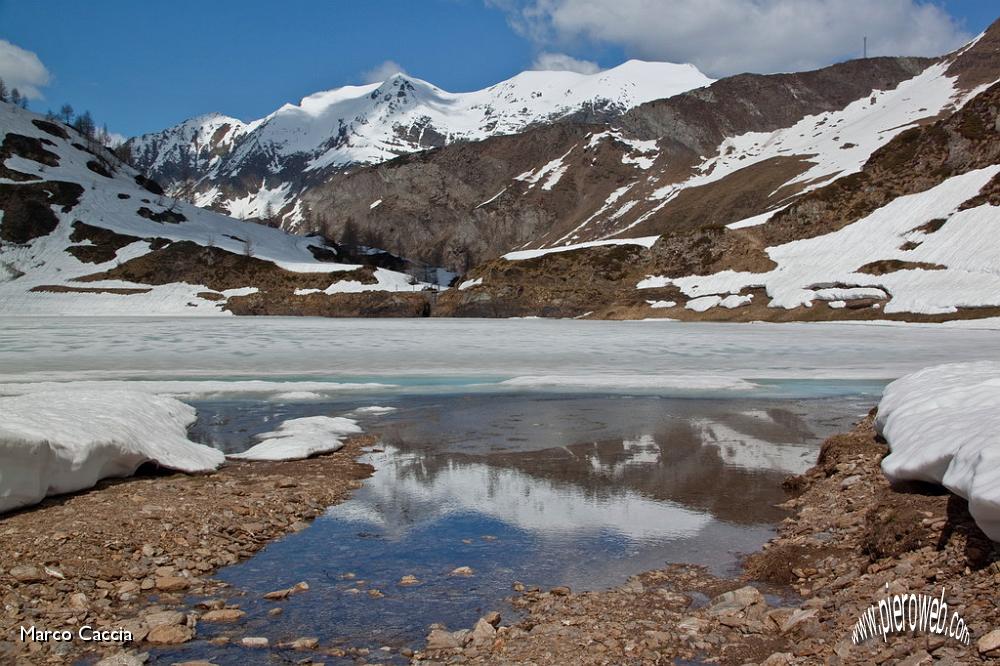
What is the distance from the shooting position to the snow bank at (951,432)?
6488 millimetres

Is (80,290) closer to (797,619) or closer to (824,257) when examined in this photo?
(824,257)

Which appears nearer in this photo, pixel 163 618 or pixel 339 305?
pixel 163 618

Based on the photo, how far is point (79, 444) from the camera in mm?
11484

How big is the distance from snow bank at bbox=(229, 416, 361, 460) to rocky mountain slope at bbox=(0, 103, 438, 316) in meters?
90.3


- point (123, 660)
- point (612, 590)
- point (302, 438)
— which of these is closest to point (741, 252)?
point (302, 438)

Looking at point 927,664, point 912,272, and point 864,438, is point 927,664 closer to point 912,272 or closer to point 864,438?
point 864,438

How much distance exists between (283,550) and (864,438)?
31.7 ft

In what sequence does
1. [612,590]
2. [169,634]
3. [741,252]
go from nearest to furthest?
1. [169,634]
2. [612,590]
3. [741,252]

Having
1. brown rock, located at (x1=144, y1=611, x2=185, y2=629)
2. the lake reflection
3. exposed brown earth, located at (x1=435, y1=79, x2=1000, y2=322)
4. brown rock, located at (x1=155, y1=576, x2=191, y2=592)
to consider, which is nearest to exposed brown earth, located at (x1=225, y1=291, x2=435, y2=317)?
exposed brown earth, located at (x1=435, y1=79, x2=1000, y2=322)

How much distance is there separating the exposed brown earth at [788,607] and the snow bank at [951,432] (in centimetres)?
33

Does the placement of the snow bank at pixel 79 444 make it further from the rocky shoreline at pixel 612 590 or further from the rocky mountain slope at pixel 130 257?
the rocky mountain slope at pixel 130 257

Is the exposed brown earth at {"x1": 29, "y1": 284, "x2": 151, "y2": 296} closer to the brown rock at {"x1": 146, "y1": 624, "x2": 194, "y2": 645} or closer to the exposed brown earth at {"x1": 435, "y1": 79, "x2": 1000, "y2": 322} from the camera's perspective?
the exposed brown earth at {"x1": 435, "y1": 79, "x2": 1000, "y2": 322}

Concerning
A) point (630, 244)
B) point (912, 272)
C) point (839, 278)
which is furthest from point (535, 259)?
point (912, 272)

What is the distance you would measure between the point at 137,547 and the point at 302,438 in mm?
7162
